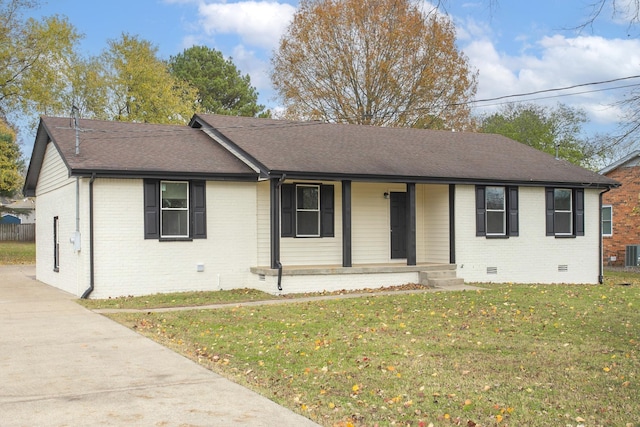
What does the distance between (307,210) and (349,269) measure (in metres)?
2.30

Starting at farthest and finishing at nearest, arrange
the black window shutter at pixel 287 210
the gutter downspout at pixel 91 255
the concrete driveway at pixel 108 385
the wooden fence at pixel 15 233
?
the wooden fence at pixel 15 233 < the black window shutter at pixel 287 210 < the gutter downspout at pixel 91 255 < the concrete driveway at pixel 108 385

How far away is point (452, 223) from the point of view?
19.2m

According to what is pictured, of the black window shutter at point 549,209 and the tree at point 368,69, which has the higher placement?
the tree at point 368,69

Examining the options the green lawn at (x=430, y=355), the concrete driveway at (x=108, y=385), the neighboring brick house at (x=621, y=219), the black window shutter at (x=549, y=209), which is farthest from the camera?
the neighboring brick house at (x=621, y=219)

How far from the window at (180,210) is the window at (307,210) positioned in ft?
7.55

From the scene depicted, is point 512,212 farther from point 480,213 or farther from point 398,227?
point 398,227

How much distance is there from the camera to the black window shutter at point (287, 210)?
18.3 m

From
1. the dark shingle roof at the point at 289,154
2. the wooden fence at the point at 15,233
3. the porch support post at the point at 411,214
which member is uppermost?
the dark shingle roof at the point at 289,154

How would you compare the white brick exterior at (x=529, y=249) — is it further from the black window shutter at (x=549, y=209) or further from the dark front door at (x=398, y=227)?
the dark front door at (x=398, y=227)

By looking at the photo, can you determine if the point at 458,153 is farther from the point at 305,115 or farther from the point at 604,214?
the point at 305,115

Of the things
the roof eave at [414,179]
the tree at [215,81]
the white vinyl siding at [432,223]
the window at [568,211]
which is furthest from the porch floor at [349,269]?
the tree at [215,81]

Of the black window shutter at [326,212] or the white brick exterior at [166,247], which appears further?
the black window shutter at [326,212]

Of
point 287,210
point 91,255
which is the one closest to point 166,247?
point 91,255

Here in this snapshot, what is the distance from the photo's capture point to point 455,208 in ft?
63.3
